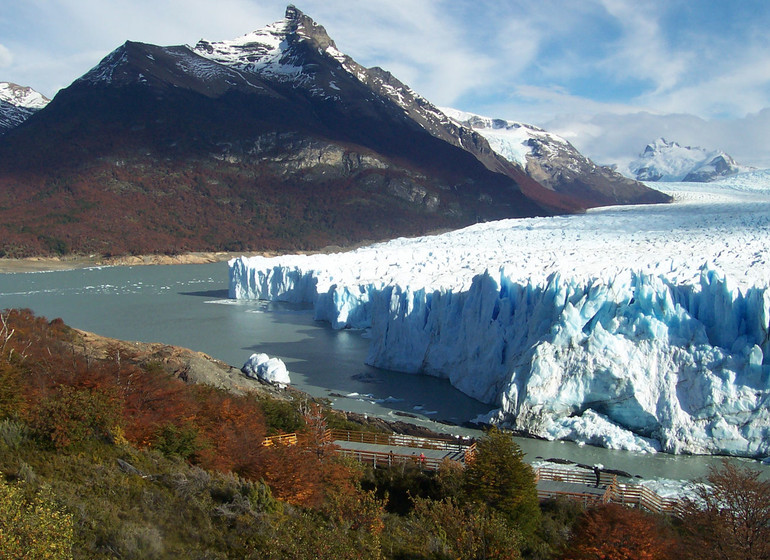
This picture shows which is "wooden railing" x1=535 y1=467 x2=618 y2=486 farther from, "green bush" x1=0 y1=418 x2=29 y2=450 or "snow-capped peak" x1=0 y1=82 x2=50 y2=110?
"snow-capped peak" x1=0 y1=82 x2=50 y2=110

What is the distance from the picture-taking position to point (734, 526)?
7.18m

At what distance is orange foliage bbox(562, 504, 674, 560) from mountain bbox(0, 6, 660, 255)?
2728 inches

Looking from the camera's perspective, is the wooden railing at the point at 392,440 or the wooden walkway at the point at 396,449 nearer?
the wooden walkway at the point at 396,449

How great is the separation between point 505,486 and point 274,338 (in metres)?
19.3

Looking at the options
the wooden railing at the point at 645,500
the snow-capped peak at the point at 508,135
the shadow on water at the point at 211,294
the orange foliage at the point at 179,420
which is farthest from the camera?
the snow-capped peak at the point at 508,135


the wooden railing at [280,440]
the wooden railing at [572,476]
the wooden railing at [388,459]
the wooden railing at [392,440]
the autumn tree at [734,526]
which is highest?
Answer: the autumn tree at [734,526]

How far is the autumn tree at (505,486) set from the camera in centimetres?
880

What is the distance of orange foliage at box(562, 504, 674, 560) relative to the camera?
7000 mm

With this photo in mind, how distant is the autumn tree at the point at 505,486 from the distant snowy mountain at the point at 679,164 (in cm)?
14686

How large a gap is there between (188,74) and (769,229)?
106790mm

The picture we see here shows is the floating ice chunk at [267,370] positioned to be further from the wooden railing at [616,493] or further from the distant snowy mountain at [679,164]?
the distant snowy mountain at [679,164]

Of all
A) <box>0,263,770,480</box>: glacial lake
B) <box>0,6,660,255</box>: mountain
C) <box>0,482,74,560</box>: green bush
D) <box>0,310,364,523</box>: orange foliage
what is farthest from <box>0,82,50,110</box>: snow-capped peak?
<box>0,482,74,560</box>: green bush

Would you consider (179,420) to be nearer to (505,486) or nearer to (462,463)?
(462,463)

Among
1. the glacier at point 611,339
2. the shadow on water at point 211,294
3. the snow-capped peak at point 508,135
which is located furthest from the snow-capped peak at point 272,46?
the glacier at point 611,339
